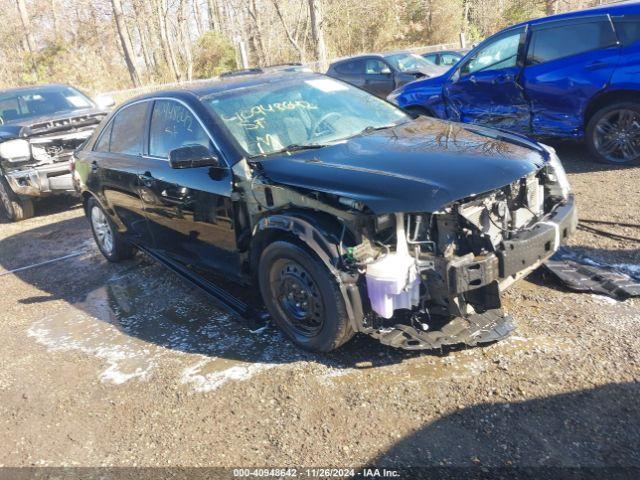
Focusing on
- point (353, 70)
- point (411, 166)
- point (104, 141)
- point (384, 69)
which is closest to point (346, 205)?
point (411, 166)

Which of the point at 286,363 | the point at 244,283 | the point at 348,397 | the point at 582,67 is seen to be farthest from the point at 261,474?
the point at 582,67

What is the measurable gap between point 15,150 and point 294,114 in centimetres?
558

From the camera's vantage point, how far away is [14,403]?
140 inches

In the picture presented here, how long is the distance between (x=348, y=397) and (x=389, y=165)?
1335 millimetres

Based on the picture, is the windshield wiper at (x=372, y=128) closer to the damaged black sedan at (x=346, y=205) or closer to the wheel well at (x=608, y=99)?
the damaged black sedan at (x=346, y=205)

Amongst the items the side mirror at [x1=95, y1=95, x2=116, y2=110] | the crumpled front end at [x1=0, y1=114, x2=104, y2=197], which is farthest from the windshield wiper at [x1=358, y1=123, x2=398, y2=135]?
the side mirror at [x1=95, y1=95, x2=116, y2=110]

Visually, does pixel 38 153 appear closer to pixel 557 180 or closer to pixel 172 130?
pixel 172 130

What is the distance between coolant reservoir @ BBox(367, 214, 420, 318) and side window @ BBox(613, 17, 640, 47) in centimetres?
496

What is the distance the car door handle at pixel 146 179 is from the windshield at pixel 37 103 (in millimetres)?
5148

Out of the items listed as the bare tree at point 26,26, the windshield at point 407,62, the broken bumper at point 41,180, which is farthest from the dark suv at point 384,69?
the bare tree at point 26,26

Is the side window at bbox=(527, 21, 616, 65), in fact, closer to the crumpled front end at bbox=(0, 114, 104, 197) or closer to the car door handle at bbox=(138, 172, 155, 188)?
the car door handle at bbox=(138, 172, 155, 188)

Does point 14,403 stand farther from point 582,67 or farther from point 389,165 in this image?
point 582,67

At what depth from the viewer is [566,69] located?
6.69m

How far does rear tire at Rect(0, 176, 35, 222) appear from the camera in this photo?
8.16m
